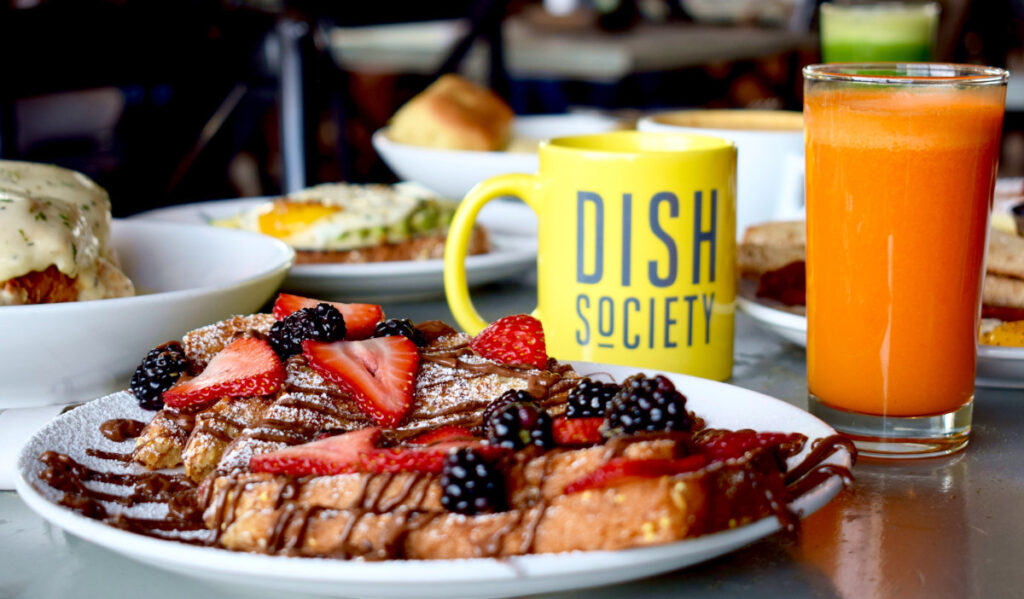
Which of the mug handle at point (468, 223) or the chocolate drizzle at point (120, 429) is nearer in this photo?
the chocolate drizzle at point (120, 429)

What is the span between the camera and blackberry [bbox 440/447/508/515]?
71 centimetres

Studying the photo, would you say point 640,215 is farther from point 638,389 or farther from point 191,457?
Result: point 191,457

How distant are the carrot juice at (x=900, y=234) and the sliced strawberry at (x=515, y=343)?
10.8 inches

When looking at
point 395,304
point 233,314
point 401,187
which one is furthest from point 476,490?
point 401,187

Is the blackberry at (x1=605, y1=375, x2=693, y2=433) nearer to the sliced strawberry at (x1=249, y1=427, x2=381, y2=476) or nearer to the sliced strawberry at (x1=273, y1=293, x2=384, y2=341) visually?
the sliced strawberry at (x1=249, y1=427, x2=381, y2=476)

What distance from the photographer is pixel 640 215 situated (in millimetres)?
1127

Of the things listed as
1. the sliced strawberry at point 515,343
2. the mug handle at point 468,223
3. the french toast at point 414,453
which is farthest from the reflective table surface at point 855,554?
the mug handle at point 468,223

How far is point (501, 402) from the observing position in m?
0.89

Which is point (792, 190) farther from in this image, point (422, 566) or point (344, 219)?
point (422, 566)

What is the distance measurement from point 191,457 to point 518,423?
279 mm

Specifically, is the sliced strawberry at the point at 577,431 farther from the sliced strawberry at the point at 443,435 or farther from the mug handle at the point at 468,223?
the mug handle at the point at 468,223

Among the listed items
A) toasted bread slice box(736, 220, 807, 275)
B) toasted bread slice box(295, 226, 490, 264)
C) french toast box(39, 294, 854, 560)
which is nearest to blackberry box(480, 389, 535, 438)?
french toast box(39, 294, 854, 560)

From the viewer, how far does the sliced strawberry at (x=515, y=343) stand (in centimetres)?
101

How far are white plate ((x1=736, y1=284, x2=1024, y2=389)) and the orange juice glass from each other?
14 centimetres
